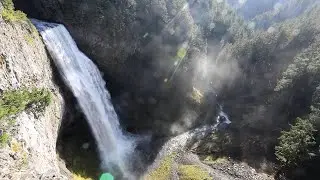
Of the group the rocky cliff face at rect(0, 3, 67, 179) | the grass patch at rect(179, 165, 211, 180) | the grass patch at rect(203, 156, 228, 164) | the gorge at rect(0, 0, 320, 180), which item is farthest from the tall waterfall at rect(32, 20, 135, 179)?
the grass patch at rect(203, 156, 228, 164)

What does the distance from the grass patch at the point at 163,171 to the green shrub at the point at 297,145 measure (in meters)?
12.7

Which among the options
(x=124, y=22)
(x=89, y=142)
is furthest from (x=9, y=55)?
(x=124, y=22)

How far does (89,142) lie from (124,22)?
683 inches

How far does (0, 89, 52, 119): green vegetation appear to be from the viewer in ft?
58.7

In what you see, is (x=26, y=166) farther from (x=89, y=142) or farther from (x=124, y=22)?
(x=124, y=22)

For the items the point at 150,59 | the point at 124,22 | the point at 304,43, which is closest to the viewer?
the point at 124,22

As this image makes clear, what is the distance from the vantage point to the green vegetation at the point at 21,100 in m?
17.9

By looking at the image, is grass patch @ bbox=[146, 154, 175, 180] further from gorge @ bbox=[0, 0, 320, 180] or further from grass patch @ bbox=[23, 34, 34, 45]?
grass patch @ bbox=[23, 34, 34, 45]

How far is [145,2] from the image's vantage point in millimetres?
46688

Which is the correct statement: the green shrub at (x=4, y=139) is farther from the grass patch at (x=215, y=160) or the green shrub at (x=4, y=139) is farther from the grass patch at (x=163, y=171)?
the grass patch at (x=215, y=160)

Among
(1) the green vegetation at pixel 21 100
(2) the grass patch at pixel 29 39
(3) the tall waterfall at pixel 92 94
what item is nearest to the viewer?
(1) the green vegetation at pixel 21 100

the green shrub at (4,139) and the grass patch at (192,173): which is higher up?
the grass patch at (192,173)

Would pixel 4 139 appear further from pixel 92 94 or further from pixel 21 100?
pixel 92 94

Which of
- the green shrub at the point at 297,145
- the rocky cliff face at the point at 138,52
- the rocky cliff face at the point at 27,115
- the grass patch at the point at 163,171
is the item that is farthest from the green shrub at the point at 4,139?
the green shrub at the point at 297,145
